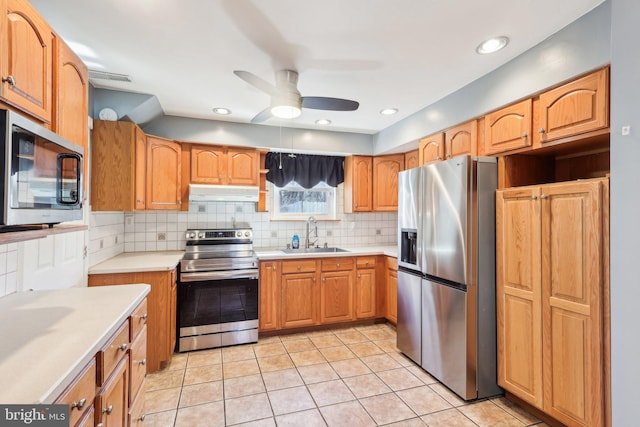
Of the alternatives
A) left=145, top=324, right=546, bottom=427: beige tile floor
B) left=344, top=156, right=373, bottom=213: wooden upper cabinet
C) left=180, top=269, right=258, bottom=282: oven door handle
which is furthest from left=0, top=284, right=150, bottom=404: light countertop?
left=344, top=156, right=373, bottom=213: wooden upper cabinet

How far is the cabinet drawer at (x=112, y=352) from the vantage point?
1.13 metres

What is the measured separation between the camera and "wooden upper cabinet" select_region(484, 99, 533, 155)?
6.66 feet

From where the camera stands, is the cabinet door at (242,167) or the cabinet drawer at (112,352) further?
the cabinet door at (242,167)

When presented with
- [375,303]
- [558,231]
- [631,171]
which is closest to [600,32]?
[631,171]

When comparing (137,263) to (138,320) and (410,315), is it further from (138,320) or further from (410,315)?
(410,315)

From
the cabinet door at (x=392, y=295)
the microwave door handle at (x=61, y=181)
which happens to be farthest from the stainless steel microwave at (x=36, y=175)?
the cabinet door at (x=392, y=295)

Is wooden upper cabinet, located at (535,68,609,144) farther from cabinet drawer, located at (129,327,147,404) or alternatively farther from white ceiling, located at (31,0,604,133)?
cabinet drawer, located at (129,327,147,404)

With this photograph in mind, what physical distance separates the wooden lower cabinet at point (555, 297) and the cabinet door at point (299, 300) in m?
1.85

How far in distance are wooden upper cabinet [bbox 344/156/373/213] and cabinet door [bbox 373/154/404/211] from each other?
65 mm

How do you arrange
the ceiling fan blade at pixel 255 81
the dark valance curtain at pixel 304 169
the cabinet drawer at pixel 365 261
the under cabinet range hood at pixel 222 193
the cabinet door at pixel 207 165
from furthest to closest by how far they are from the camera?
the dark valance curtain at pixel 304 169 → the cabinet drawer at pixel 365 261 → the cabinet door at pixel 207 165 → the under cabinet range hood at pixel 222 193 → the ceiling fan blade at pixel 255 81

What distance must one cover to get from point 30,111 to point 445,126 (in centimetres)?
275

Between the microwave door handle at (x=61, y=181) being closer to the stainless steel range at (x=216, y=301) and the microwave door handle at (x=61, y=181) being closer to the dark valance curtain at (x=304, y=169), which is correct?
the stainless steel range at (x=216, y=301)

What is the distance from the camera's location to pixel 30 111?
1.17 metres

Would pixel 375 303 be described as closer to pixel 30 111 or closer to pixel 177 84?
pixel 177 84
